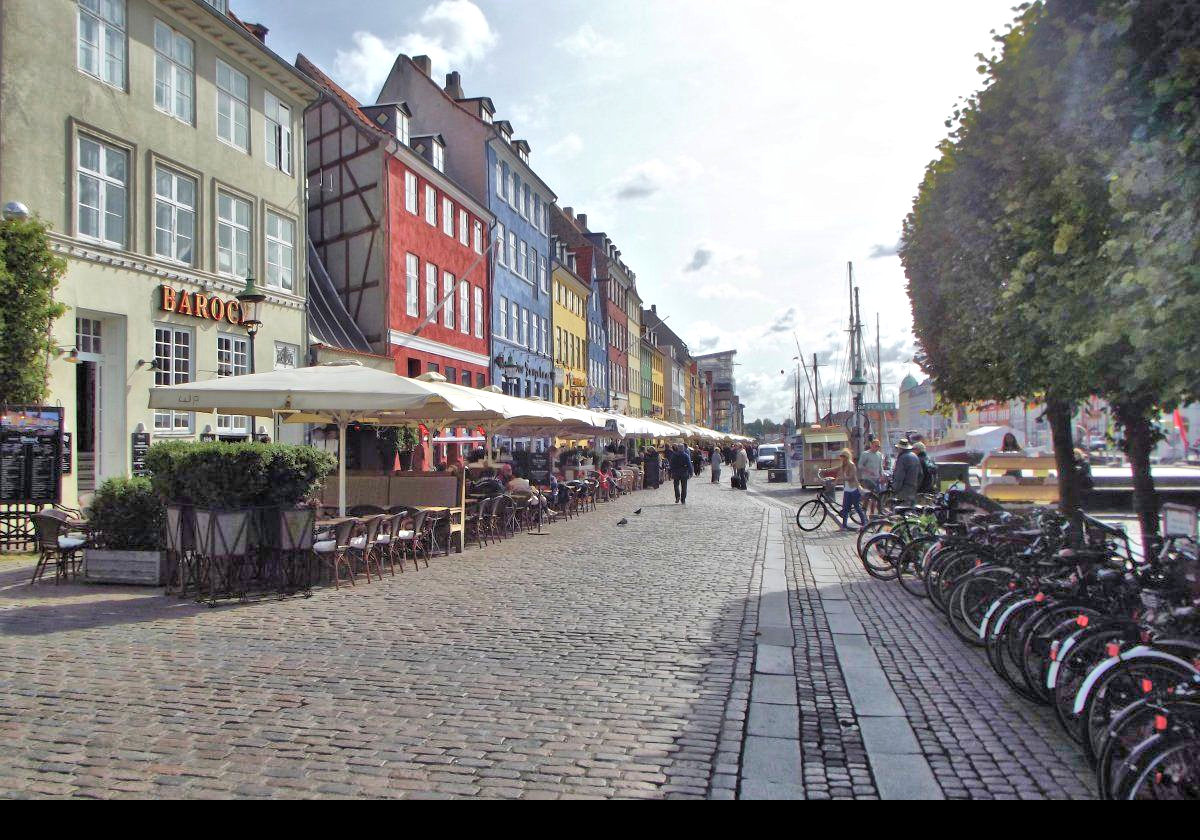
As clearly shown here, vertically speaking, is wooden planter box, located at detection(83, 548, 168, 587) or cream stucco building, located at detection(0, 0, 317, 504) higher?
cream stucco building, located at detection(0, 0, 317, 504)

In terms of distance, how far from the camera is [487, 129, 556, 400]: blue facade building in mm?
38469

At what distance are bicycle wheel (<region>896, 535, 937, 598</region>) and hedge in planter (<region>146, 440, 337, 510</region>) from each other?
6556 millimetres

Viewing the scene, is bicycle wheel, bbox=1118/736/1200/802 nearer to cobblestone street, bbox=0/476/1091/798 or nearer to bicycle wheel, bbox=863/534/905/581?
cobblestone street, bbox=0/476/1091/798

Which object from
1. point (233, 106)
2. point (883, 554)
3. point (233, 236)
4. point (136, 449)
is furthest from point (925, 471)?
point (233, 106)

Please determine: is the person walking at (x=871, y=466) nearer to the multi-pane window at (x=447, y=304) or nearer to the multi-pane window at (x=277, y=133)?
the multi-pane window at (x=277, y=133)

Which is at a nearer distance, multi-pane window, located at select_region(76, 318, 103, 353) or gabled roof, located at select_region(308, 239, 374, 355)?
multi-pane window, located at select_region(76, 318, 103, 353)

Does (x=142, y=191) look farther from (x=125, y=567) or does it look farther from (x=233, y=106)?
(x=125, y=567)

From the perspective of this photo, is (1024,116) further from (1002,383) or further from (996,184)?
(1002,383)

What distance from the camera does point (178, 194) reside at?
1888 cm

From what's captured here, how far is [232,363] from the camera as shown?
20.2 m

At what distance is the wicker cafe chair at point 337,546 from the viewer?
9750 mm

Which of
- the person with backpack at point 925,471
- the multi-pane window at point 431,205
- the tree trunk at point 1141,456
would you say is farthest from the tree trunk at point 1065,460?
the multi-pane window at point 431,205

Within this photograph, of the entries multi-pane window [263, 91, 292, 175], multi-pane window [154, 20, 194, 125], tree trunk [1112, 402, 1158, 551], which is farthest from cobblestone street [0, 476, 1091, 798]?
multi-pane window [263, 91, 292, 175]

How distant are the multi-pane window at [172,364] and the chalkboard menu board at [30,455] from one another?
4.33 metres
